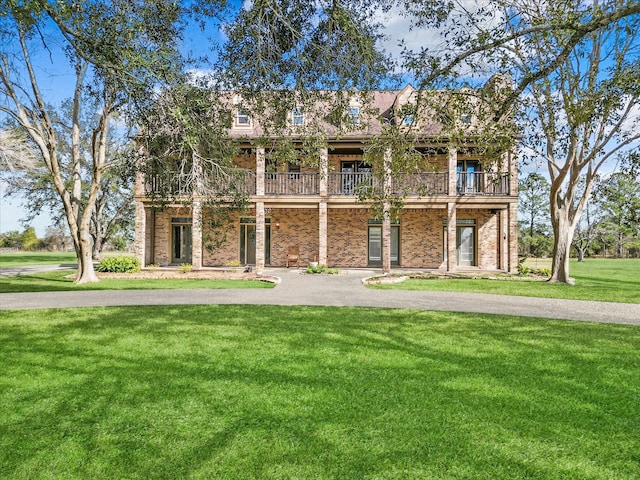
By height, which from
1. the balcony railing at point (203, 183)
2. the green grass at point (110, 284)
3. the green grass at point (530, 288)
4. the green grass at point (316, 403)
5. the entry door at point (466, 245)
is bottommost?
the green grass at point (316, 403)

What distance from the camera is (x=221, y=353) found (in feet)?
18.2

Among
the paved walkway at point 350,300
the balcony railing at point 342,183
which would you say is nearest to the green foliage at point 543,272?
the paved walkway at point 350,300

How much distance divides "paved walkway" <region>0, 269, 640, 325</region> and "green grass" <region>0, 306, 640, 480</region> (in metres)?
2.61

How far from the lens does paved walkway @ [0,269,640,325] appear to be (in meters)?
9.43

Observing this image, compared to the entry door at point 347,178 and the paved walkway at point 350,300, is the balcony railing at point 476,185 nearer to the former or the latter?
the entry door at point 347,178

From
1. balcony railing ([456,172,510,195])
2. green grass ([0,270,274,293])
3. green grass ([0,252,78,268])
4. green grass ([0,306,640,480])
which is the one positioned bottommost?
green grass ([0,306,640,480])

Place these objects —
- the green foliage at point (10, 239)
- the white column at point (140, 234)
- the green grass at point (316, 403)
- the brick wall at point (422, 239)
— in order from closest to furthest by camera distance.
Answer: the green grass at point (316, 403)
the white column at point (140, 234)
the brick wall at point (422, 239)
the green foliage at point (10, 239)

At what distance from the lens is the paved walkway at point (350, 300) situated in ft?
30.9

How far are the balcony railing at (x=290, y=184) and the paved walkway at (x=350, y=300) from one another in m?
7.83

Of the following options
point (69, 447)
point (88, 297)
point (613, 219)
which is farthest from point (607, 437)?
point (613, 219)

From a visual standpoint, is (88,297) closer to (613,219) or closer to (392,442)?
(392,442)

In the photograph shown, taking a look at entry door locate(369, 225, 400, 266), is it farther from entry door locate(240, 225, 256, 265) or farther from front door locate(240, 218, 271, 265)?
entry door locate(240, 225, 256, 265)

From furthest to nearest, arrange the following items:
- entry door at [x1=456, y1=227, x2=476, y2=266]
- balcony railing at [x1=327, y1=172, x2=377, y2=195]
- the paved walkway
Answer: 1. entry door at [x1=456, y1=227, x2=476, y2=266]
2. balcony railing at [x1=327, y1=172, x2=377, y2=195]
3. the paved walkway

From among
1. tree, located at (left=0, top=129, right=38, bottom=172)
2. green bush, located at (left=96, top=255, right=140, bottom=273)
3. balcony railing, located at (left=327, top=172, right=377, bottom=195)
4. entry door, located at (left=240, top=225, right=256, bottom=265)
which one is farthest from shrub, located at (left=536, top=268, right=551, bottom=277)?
tree, located at (left=0, top=129, right=38, bottom=172)
